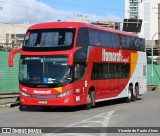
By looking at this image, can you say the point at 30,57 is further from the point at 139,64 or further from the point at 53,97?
the point at 139,64

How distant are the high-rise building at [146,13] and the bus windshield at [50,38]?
462ft

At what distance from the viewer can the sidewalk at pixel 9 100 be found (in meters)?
24.0

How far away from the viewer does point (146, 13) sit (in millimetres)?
166750

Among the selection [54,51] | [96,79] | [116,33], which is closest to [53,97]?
[54,51]

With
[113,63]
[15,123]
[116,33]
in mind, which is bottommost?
[15,123]

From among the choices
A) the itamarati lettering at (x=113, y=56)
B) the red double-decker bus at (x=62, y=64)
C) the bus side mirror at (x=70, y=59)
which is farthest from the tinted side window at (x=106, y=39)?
the bus side mirror at (x=70, y=59)

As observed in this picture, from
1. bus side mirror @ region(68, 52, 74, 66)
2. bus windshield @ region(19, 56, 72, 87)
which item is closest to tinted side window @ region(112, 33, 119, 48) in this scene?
bus side mirror @ region(68, 52, 74, 66)

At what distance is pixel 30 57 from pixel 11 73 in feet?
25.4

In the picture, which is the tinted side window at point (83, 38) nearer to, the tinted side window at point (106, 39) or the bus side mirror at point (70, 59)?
the bus side mirror at point (70, 59)

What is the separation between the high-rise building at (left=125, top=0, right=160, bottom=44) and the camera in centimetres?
16175

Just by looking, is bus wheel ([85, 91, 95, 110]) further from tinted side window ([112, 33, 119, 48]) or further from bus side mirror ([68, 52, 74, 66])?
tinted side window ([112, 33, 119, 48])

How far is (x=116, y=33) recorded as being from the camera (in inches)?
1063

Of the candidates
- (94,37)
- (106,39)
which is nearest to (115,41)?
(106,39)

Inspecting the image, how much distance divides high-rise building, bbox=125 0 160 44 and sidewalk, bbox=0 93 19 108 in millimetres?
136537
